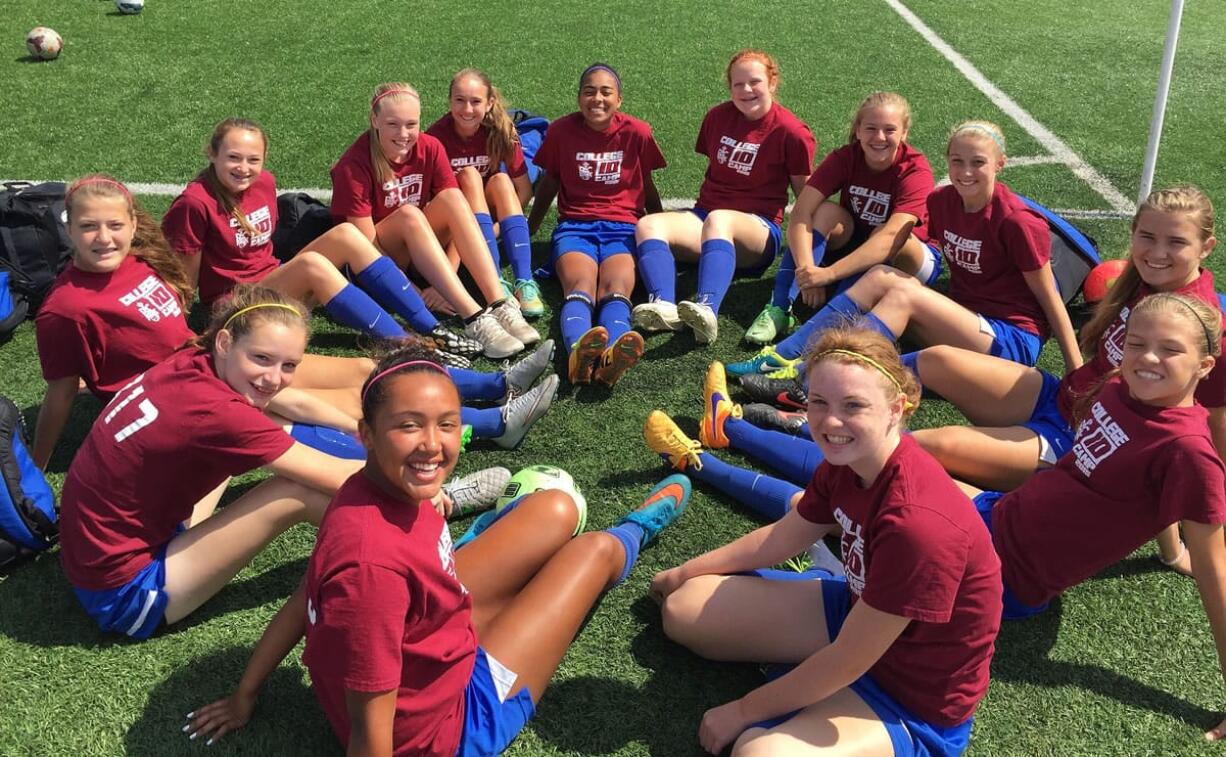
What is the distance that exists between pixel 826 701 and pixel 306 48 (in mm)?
7940

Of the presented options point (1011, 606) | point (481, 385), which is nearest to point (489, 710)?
point (1011, 606)

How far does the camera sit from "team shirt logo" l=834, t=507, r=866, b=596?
8.55ft

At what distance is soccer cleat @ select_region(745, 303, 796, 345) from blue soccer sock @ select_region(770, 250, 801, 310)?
4 cm

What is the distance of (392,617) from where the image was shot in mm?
2178

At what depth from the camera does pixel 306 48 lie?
28.8ft

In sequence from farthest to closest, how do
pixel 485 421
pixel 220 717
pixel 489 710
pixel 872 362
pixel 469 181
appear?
pixel 469 181
pixel 485 421
pixel 220 717
pixel 489 710
pixel 872 362

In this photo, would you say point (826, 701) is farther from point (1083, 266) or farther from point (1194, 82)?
point (1194, 82)

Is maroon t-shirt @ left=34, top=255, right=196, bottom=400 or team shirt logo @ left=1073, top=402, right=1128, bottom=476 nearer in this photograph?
team shirt logo @ left=1073, top=402, right=1128, bottom=476

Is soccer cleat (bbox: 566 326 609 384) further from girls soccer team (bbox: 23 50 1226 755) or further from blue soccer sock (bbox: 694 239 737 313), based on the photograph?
blue soccer sock (bbox: 694 239 737 313)

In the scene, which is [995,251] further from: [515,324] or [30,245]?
[30,245]

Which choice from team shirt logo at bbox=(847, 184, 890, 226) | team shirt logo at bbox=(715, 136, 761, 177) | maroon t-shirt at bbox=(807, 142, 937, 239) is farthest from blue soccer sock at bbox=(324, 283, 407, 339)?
team shirt logo at bbox=(847, 184, 890, 226)

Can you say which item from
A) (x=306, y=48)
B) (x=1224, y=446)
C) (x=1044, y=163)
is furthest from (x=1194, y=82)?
(x=306, y=48)

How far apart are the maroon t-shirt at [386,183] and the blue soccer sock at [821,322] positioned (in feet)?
6.32

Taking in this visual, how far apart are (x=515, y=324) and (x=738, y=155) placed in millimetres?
1610
